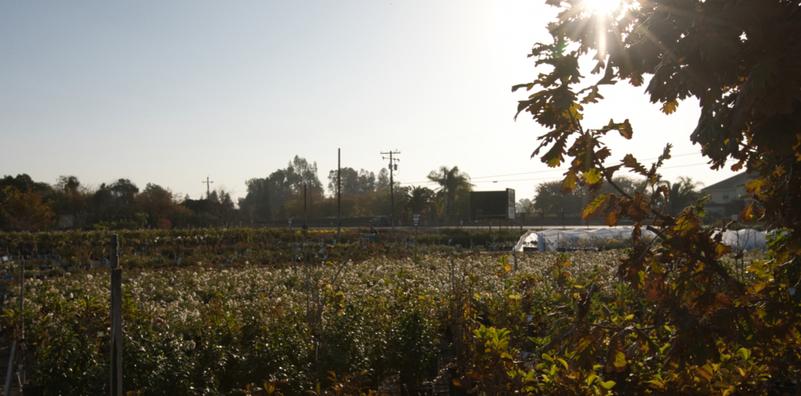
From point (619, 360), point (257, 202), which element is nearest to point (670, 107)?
point (619, 360)

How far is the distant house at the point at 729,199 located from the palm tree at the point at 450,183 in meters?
18.9

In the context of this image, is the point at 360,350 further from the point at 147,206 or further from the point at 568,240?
the point at 147,206

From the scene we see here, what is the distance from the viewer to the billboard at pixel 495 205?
128 ft

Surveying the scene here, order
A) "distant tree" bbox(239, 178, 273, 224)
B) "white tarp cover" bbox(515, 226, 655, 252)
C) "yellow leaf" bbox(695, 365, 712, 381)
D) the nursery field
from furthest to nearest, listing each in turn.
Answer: "distant tree" bbox(239, 178, 273, 224)
"white tarp cover" bbox(515, 226, 655, 252)
the nursery field
"yellow leaf" bbox(695, 365, 712, 381)

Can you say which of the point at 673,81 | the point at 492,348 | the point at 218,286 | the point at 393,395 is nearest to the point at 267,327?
the point at 393,395

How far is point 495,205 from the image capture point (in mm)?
39688

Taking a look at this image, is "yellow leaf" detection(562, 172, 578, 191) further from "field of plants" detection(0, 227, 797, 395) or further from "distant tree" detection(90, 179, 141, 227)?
"distant tree" detection(90, 179, 141, 227)

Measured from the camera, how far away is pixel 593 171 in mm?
2074

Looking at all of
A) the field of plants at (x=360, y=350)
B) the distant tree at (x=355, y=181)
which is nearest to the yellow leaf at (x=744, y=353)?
the field of plants at (x=360, y=350)

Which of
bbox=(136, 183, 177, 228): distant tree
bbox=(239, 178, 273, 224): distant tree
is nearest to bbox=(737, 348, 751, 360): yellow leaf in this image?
bbox=(136, 183, 177, 228): distant tree

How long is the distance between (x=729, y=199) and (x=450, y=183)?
74.4ft

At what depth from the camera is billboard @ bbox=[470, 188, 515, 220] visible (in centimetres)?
3900

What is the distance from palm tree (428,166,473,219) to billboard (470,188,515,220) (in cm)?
1688

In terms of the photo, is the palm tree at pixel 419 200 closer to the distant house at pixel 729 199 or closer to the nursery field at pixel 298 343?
Result: the distant house at pixel 729 199
